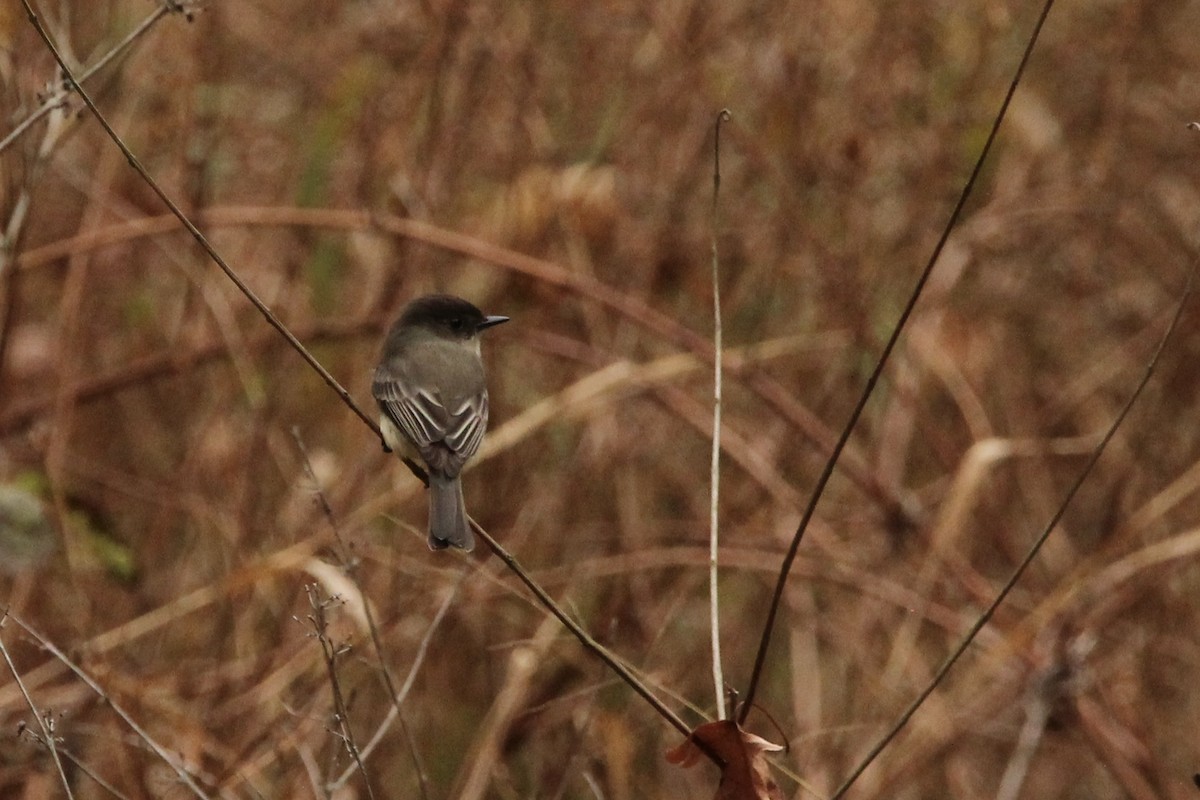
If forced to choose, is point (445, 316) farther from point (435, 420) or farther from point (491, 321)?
point (435, 420)

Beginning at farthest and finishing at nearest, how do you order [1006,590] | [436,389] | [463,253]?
[463,253]
[436,389]
[1006,590]

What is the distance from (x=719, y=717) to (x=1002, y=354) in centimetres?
434

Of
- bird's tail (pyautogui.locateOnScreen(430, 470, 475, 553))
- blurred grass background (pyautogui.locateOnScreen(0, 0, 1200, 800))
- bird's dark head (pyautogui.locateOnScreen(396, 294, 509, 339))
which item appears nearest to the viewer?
bird's tail (pyautogui.locateOnScreen(430, 470, 475, 553))

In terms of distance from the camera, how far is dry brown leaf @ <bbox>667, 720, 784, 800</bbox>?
106 inches

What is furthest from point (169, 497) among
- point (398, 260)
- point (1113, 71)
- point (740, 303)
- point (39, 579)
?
Result: point (1113, 71)

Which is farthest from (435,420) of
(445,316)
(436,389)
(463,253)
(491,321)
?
(463,253)

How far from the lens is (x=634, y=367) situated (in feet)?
18.1

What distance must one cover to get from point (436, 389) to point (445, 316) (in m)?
0.32

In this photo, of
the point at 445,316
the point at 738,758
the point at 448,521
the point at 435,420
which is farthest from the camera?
the point at 445,316

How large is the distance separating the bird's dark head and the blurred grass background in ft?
0.94

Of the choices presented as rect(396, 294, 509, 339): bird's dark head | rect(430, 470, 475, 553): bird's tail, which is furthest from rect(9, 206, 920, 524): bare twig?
rect(430, 470, 475, 553): bird's tail

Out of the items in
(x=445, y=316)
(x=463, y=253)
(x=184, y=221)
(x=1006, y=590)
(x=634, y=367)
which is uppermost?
(x=184, y=221)

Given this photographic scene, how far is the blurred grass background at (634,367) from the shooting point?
5348 mm

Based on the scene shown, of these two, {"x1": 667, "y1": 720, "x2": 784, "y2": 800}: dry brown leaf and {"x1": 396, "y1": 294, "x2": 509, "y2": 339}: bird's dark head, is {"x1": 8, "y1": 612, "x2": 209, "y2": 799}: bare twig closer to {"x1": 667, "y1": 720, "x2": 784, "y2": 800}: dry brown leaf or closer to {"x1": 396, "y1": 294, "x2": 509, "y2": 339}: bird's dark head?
{"x1": 667, "y1": 720, "x2": 784, "y2": 800}: dry brown leaf
